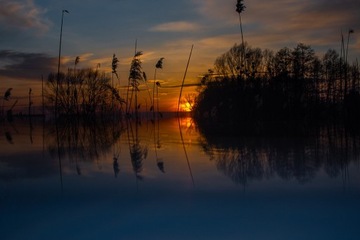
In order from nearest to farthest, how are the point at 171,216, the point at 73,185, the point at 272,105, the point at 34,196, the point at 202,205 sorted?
1. the point at 171,216
2. the point at 202,205
3. the point at 34,196
4. the point at 73,185
5. the point at 272,105

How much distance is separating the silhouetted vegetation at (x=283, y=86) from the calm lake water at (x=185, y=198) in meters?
24.9

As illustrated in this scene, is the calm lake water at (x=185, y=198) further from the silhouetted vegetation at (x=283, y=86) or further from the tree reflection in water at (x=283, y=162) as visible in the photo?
the silhouetted vegetation at (x=283, y=86)

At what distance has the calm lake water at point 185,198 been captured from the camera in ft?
10.9

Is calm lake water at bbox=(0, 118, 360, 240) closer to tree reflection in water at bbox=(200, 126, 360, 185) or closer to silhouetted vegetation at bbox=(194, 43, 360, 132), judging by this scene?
tree reflection in water at bbox=(200, 126, 360, 185)

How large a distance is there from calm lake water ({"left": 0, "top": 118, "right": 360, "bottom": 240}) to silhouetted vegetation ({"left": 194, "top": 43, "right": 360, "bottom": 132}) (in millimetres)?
24948

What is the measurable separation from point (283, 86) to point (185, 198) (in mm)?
40652

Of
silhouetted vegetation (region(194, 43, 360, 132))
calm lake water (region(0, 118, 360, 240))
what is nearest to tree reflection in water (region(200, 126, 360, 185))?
calm lake water (region(0, 118, 360, 240))

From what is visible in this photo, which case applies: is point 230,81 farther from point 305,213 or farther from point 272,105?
point 305,213

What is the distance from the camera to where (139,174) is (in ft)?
19.8

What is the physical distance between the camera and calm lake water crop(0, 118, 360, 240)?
3.33 metres

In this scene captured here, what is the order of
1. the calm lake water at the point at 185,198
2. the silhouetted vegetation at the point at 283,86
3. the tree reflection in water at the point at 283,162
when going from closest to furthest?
the calm lake water at the point at 185,198 → the tree reflection in water at the point at 283,162 → the silhouetted vegetation at the point at 283,86

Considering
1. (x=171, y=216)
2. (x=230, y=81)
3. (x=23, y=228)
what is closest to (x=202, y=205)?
(x=171, y=216)

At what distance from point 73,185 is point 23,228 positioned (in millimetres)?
1809

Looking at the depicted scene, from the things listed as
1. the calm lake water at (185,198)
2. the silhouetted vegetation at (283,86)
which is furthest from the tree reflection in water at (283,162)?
the silhouetted vegetation at (283,86)
